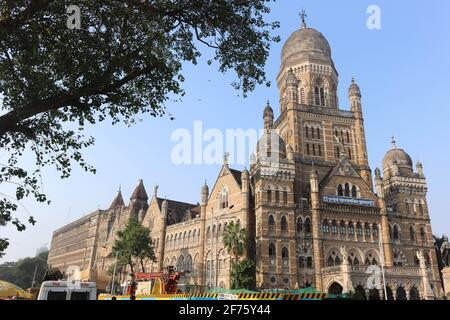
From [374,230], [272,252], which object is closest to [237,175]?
[272,252]

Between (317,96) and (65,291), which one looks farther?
(317,96)

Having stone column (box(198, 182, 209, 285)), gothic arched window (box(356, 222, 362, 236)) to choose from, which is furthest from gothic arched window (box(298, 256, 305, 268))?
stone column (box(198, 182, 209, 285))

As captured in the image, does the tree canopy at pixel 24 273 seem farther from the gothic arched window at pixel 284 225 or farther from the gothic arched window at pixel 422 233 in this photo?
the gothic arched window at pixel 422 233

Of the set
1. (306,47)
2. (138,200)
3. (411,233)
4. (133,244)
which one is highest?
(306,47)

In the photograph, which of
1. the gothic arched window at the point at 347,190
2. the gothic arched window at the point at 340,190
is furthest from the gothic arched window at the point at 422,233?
the gothic arched window at the point at 340,190

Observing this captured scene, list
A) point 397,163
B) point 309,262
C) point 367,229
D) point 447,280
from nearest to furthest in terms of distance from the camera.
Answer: point 447,280
point 309,262
point 367,229
point 397,163

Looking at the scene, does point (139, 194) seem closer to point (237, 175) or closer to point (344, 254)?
point (237, 175)

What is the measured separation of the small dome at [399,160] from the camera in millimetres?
58559

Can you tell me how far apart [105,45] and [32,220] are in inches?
223

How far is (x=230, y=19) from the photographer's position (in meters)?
12.0

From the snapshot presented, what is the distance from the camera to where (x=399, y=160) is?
194 feet

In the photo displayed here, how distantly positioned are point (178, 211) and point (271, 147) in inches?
959

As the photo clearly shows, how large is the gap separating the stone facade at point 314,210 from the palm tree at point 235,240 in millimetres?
2126
